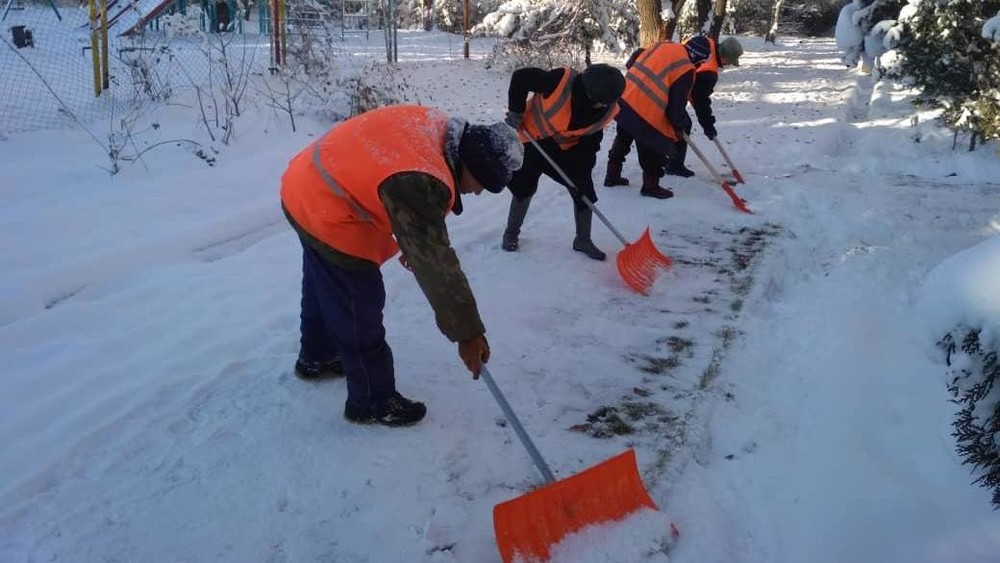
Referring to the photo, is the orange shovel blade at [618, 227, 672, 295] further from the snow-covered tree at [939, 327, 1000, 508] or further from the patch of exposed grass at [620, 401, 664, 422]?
the snow-covered tree at [939, 327, 1000, 508]

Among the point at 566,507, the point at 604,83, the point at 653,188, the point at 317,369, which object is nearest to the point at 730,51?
the point at 653,188

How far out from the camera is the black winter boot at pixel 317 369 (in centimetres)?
317

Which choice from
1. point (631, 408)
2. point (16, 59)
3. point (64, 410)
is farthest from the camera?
point (16, 59)

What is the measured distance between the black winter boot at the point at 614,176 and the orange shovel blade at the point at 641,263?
1.97m

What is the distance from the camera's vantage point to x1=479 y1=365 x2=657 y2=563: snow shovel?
7.29 feet

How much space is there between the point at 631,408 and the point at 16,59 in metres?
9.91

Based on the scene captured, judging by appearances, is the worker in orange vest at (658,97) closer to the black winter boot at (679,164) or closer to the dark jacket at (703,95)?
the dark jacket at (703,95)

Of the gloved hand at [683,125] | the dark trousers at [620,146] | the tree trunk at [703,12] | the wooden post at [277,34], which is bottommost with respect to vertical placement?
the dark trousers at [620,146]

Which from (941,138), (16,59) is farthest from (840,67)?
(16,59)

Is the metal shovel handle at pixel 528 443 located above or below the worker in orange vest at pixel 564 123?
below

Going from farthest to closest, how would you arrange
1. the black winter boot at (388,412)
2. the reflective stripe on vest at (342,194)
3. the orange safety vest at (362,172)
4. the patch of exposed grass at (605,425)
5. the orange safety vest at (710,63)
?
the orange safety vest at (710,63) < the patch of exposed grass at (605,425) < the black winter boot at (388,412) < the reflective stripe on vest at (342,194) < the orange safety vest at (362,172)

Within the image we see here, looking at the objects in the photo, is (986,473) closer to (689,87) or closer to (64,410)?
(64,410)

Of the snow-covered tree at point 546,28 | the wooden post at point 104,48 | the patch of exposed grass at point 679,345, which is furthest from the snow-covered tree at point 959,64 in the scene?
the wooden post at point 104,48

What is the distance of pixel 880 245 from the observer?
5191 mm
